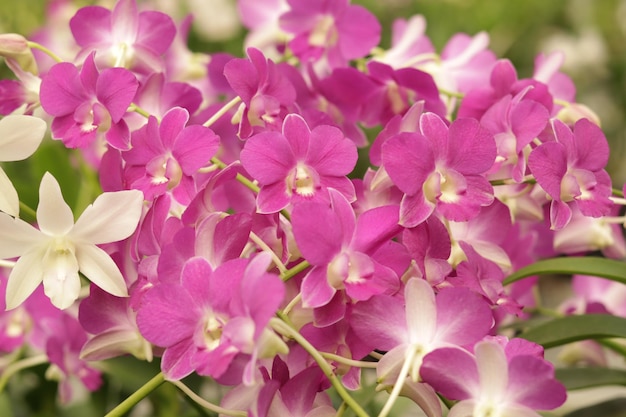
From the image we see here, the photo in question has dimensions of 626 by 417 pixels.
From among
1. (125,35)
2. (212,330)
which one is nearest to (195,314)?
(212,330)

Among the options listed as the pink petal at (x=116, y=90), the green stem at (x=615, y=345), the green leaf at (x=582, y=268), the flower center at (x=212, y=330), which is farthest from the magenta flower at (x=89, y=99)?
the green stem at (x=615, y=345)

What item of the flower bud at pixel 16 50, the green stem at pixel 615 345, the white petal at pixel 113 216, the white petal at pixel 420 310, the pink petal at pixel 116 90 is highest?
the green stem at pixel 615 345

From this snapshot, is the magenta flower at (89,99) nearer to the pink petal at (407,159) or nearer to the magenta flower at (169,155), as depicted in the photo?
the magenta flower at (169,155)

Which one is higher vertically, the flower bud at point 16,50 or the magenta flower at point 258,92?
the magenta flower at point 258,92

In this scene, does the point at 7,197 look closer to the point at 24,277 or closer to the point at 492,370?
the point at 24,277

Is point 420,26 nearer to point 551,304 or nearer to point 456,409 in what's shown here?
point 456,409

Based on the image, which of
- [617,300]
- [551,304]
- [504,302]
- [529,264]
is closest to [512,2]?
[551,304]
